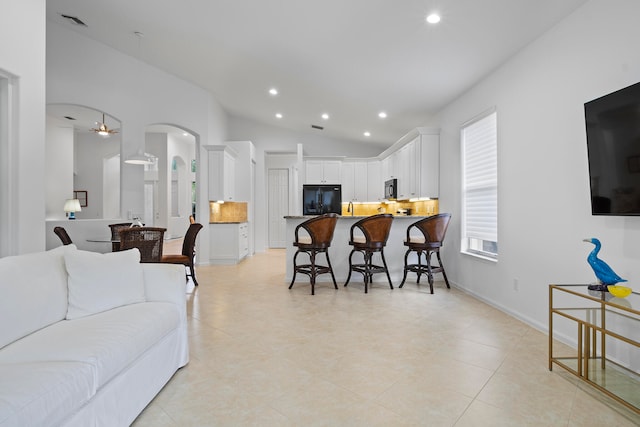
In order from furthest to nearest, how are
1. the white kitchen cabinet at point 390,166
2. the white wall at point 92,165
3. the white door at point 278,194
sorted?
the white door at point 278,194, the white wall at point 92,165, the white kitchen cabinet at point 390,166

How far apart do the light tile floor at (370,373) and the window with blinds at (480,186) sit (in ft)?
2.87

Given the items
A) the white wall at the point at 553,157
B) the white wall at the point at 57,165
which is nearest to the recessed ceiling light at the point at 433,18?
the white wall at the point at 553,157

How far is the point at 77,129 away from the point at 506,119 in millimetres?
9558

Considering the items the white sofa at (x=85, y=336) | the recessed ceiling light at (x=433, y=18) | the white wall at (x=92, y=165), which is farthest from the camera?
the white wall at (x=92, y=165)

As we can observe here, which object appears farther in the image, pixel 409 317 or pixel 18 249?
pixel 409 317

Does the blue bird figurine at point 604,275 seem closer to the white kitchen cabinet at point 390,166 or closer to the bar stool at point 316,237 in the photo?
Answer: the bar stool at point 316,237

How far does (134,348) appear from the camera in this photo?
67.6 inches

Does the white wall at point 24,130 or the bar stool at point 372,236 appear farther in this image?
the bar stool at point 372,236

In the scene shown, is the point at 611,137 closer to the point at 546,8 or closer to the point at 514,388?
the point at 546,8

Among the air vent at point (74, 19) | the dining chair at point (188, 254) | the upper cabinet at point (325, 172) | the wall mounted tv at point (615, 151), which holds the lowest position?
the dining chair at point (188, 254)

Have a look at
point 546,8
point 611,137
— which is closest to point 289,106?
point 546,8

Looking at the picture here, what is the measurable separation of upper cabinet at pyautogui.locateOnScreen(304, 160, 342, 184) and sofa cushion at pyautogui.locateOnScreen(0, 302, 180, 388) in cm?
630

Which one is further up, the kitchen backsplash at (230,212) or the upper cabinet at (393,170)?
the upper cabinet at (393,170)

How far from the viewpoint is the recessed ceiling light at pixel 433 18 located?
2924 millimetres
